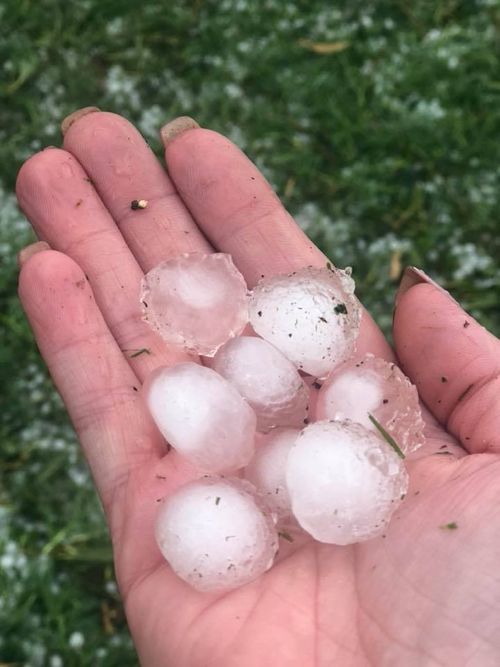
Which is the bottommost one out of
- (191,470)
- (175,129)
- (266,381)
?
(191,470)

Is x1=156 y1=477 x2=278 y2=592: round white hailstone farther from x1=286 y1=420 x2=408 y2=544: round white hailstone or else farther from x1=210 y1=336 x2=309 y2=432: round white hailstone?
x1=210 y1=336 x2=309 y2=432: round white hailstone

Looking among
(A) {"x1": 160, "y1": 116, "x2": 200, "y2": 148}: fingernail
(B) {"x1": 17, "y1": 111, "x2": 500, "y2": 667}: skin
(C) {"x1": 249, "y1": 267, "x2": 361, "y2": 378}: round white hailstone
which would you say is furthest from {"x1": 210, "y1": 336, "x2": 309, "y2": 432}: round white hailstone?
(A) {"x1": 160, "y1": 116, "x2": 200, "y2": 148}: fingernail

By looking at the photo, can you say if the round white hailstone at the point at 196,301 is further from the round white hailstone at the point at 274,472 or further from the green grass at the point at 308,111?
the green grass at the point at 308,111

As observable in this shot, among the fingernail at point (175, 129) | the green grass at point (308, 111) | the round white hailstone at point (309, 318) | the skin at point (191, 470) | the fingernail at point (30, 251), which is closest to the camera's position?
the skin at point (191, 470)

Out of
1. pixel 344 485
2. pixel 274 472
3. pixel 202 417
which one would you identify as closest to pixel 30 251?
pixel 202 417

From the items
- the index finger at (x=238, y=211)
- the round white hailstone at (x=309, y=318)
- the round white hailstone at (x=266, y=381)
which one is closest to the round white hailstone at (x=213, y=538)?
the round white hailstone at (x=266, y=381)

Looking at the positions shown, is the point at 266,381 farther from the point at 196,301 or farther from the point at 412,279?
the point at 412,279
